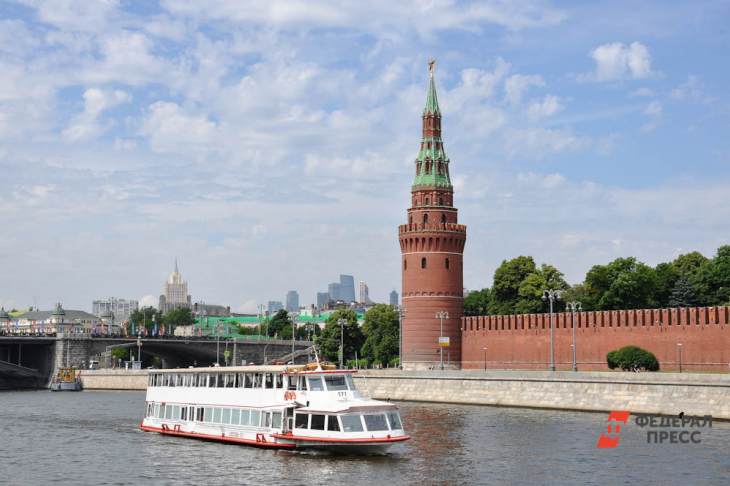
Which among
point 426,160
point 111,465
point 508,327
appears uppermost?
point 426,160

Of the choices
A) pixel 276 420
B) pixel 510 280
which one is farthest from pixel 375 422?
pixel 510 280

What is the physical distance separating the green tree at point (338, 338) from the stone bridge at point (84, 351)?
6.98 meters

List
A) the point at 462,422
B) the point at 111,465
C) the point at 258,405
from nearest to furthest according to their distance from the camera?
the point at 111,465
the point at 258,405
the point at 462,422

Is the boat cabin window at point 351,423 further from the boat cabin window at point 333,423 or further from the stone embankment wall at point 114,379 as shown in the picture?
the stone embankment wall at point 114,379

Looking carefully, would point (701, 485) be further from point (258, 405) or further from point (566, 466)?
point (258, 405)

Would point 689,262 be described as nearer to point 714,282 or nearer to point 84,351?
point 714,282

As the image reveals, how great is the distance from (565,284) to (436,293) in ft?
66.2

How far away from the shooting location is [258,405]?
45281mm

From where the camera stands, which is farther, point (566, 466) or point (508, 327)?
point (508, 327)

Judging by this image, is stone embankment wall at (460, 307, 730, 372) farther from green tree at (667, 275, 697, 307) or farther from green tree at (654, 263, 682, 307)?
green tree at (654, 263, 682, 307)

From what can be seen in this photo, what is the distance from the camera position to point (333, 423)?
4119 centimetres

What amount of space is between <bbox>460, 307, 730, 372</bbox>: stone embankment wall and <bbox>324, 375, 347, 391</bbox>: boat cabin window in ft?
119

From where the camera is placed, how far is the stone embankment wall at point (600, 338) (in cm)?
7144

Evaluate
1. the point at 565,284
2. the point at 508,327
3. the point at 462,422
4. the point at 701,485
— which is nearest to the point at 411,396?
the point at 508,327
